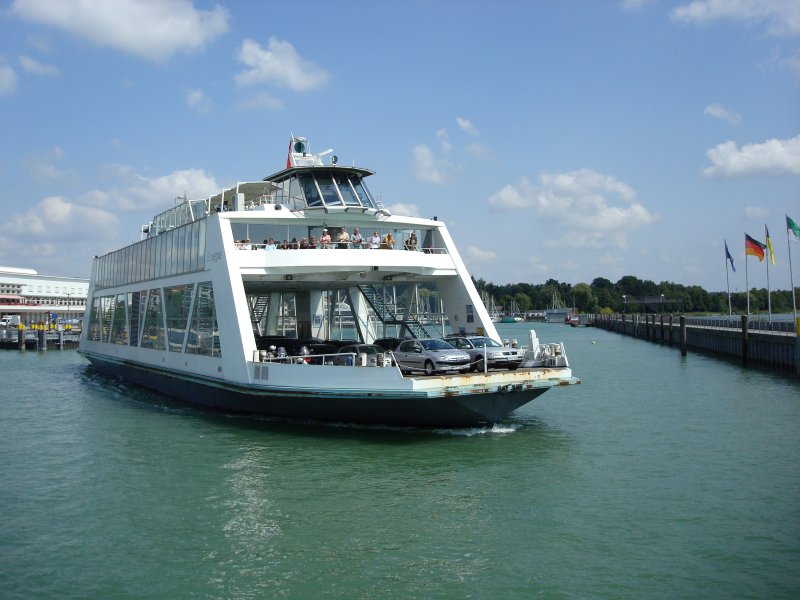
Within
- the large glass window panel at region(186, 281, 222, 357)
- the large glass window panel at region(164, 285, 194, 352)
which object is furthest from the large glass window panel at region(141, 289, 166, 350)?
the large glass window panel at region(186, 281, 222, 357)

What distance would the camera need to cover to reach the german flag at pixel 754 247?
43.8 meters

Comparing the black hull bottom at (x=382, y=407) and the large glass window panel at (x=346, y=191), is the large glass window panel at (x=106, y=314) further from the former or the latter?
the large glass window panel at (x=346, y=191)

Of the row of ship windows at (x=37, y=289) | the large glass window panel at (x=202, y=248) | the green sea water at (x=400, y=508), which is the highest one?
the row of ship windows at (x=37, y=289)

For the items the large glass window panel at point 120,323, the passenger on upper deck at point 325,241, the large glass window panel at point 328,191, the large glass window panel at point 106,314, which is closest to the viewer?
the passenger on upper deck at point 325,241

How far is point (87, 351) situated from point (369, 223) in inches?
809

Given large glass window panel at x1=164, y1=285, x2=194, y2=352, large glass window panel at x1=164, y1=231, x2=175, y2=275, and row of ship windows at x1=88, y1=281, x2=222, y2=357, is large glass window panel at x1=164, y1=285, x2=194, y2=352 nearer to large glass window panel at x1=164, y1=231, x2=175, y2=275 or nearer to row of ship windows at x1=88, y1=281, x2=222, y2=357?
row of ship windows at x1=88, y1=281, x2=222, y2=357

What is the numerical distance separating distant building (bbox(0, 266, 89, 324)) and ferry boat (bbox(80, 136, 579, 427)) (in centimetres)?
6757

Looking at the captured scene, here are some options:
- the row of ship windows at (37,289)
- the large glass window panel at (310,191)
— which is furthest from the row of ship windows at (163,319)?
the row of ship windows at (37,289)

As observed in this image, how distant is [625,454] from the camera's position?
15.6 m

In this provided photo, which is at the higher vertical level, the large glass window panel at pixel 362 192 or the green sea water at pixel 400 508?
the large glass window panel at pixel 362 192

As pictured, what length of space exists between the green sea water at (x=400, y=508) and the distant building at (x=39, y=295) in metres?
76.1

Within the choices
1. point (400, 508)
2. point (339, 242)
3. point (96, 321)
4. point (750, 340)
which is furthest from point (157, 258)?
point (750, 340)

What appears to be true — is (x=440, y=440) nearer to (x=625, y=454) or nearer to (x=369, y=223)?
(x=625, y=454)

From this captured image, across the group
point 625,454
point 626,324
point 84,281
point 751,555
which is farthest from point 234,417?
point 84,281
